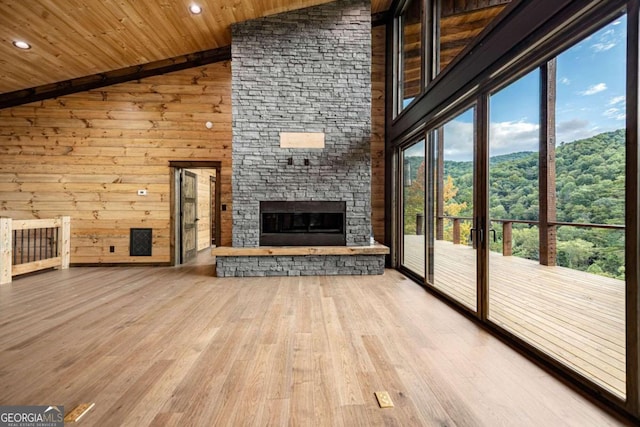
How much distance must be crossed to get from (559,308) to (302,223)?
3.29 meters

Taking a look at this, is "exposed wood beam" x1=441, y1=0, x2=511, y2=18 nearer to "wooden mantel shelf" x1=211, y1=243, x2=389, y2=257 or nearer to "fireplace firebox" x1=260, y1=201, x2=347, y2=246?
"fireplace firebox" x1=260, y1=201, x2=347, y2=246

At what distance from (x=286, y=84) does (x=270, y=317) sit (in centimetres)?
353

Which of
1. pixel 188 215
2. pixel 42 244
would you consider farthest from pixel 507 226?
pixel 42 244

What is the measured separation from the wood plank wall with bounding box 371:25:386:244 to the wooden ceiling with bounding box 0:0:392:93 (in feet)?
1.98

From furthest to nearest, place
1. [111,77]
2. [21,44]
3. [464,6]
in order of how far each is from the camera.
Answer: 1. [111,77]
2. [21,44]
3. [464,6]

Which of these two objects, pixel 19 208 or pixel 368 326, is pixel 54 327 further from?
pixel 19 208

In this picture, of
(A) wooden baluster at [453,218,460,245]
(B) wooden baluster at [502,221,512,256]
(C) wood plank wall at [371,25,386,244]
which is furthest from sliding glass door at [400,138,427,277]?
(A) wooden baluster at [453,218,460,245]

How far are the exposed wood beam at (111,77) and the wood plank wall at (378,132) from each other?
2.70 metres

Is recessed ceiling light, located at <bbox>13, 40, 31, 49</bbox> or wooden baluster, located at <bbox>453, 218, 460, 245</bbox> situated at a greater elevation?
recessed ceiling light, located at <bbox>13, 40, 31, 49</bbox>

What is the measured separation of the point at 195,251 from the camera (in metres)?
6.32

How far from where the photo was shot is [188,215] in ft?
19.6

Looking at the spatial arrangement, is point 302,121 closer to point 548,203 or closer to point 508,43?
point 508,43

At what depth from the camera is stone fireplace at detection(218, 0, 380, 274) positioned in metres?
4.66

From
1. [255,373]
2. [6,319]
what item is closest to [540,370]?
[255,373]
